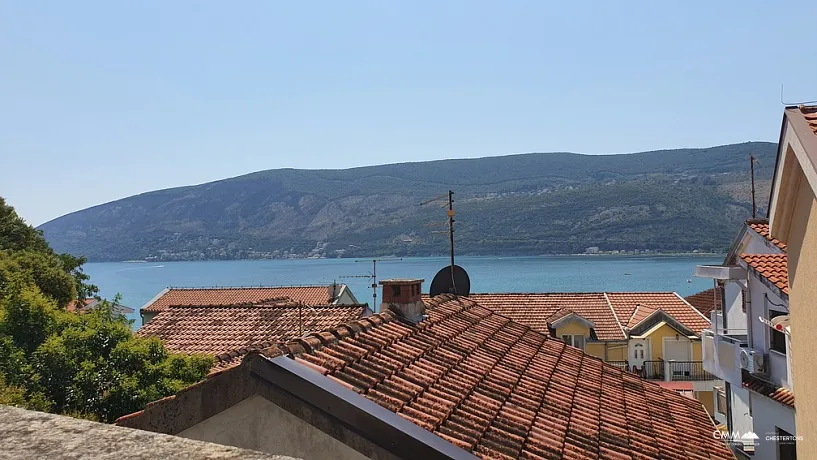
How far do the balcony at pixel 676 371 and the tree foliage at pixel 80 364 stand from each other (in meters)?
25.1

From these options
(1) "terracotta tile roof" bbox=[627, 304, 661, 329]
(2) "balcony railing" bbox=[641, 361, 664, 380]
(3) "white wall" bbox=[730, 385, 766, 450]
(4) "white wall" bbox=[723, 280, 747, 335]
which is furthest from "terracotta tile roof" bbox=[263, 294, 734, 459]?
(1) "terracotta tile roof" bbox=[627, 304, 661, 329]

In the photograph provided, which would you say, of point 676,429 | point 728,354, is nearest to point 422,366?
point 676,429

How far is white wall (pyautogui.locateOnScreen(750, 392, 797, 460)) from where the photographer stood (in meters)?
12.9

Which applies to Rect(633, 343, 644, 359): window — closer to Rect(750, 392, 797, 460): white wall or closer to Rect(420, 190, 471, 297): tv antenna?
Rect(750, 392, 797, 460): white wall

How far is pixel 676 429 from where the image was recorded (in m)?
9.12

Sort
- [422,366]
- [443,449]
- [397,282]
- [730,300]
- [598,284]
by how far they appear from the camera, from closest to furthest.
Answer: [443,449] < [422,366] < [397,282] < [730,300] < [598,284]

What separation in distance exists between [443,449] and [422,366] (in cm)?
224

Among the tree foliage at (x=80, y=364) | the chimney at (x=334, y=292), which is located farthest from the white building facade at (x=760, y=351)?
the chimney at (x=334, y=292)

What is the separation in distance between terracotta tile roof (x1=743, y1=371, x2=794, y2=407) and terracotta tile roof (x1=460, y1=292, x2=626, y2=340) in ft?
48.7

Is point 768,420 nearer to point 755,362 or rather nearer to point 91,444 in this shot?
point 755,362

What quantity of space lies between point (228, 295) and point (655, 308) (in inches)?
1175

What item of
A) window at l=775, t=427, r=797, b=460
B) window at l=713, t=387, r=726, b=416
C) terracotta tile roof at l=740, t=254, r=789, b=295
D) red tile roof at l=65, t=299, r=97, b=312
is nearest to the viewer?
terracotta tile roof at l=740, t=254, r=789, b=295

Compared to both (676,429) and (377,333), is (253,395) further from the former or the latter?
(676,429)

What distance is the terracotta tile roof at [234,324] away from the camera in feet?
53.2
